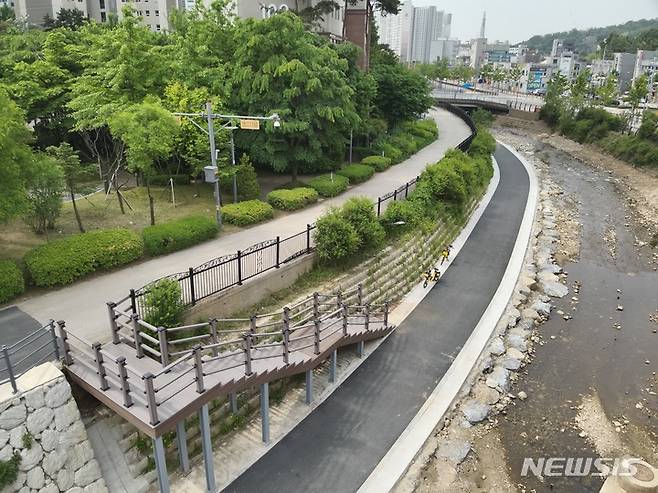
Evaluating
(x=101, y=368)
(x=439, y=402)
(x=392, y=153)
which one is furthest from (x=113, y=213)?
(x=392, y=153)

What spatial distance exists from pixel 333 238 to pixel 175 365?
8335mm

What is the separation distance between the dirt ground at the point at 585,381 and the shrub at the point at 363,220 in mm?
6593

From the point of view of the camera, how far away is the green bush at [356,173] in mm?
26250

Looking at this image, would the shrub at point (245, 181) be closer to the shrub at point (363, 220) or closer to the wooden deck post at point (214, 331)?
the shrub at point (363, 220)

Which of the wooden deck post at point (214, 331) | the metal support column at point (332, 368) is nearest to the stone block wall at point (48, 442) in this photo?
the wooden deck post at point (214, 331)

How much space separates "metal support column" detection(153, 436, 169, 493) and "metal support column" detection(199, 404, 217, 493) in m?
0.81

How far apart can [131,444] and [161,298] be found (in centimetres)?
311

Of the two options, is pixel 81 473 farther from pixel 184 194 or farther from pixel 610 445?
pixel 184 194

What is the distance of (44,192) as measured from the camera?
Result: 15.1 metres

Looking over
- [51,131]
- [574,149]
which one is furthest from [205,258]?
[574,149]

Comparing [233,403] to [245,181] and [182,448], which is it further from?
[245,181]

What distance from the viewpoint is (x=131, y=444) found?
9391 mm

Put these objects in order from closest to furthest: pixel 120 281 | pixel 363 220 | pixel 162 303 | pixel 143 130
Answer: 1. pixel 162 303
2. pixel 120 281
3. pixel 143 130
4. pixel 363 220

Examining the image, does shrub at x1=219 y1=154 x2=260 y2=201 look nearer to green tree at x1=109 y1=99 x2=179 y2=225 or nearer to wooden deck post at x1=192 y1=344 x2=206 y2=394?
green tree at x1=109 y1=99 x2=179 y2=225
